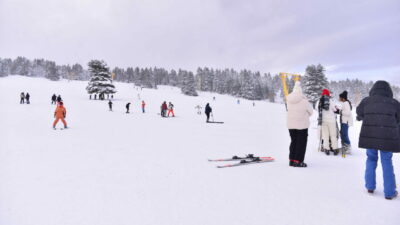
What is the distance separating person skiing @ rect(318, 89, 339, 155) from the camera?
6926mm

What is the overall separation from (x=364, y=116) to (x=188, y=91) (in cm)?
8391

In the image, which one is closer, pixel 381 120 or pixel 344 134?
pixel 381 120

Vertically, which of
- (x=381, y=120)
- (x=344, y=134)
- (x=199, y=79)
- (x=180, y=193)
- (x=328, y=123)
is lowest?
(x=180, y=193)

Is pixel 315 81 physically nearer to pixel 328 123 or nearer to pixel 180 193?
pixel 328 123

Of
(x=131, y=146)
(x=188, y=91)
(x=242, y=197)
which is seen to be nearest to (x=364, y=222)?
(x=242, y=197)

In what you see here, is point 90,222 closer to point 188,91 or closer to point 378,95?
point 378,95

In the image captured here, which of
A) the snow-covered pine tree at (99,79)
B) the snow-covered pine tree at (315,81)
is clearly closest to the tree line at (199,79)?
the snow-covered pine tree at (315,81)

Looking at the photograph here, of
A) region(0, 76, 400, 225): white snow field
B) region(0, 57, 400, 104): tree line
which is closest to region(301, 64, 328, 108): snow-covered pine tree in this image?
region(0, 57, 400, 104): tree line

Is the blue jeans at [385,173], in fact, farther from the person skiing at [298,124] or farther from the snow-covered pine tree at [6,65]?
the snow-covered pine tree at [6,65]

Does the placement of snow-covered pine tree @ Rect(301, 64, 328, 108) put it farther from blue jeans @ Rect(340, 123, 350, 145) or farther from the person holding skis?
the person holding skis

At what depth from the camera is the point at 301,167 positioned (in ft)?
18.0

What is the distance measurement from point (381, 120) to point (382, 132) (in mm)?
223

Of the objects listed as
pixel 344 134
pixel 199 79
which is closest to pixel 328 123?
pixel 344 134

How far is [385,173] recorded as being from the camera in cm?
365
